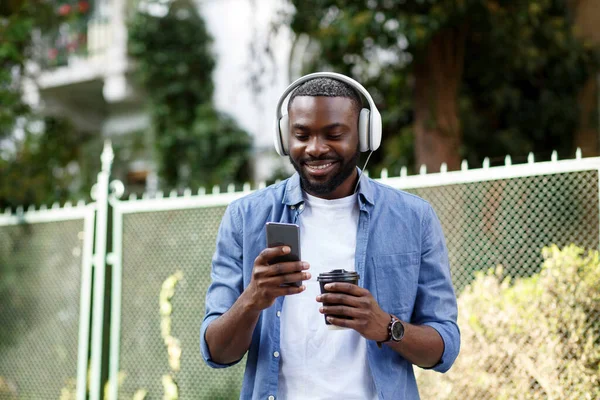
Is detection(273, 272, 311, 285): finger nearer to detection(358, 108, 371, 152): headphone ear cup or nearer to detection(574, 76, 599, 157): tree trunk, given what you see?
detection(358, 108, 371, 152): headphone ear cup

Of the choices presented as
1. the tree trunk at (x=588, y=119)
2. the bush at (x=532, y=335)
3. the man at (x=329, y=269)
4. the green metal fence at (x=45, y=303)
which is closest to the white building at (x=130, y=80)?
the tree trunk at (x=588, y=119)

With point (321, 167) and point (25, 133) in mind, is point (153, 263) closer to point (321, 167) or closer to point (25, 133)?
point (321, 167)

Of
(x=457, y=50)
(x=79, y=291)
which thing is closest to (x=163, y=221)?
(x=79, y=291)

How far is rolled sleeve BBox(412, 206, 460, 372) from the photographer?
6.74ft

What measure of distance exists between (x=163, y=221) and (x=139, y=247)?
28 cm

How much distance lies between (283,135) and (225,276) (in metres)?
0.48

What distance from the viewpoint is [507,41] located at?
765cm

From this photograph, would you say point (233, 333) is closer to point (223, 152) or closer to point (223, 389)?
point (223, 389)

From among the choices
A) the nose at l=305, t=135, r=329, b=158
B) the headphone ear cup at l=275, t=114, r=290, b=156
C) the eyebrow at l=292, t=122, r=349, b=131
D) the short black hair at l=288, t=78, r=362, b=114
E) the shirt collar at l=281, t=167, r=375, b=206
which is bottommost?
the shirt collar at l=281, t=167, r=375, b=206

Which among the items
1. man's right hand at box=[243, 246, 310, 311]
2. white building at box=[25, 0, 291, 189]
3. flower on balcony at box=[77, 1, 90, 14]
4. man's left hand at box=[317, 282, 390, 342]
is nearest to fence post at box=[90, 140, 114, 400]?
man's right hand at box=[243, 246, 310, 311]

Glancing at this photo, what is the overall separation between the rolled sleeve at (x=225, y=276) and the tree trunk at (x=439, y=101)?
4933mm

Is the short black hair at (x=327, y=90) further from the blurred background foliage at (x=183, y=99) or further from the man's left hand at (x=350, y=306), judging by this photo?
the blurred background foliage at (x=183, y=99)

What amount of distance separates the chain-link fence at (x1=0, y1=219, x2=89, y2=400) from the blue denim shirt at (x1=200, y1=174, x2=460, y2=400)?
3.42 meters

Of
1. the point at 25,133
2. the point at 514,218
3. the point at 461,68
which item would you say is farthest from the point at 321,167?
the point at 25,133
